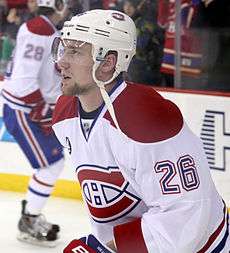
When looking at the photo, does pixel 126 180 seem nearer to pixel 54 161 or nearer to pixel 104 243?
pixel 104 243

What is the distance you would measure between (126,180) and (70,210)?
2.48 m

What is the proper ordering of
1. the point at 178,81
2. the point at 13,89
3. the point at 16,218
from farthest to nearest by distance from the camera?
the point at 178,81 < the point at 16,218 < the point at 13,89

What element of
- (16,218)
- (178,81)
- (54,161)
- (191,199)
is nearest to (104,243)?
(191,199)

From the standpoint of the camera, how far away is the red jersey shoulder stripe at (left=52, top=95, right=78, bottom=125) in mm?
1748

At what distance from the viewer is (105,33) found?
1.63 metres

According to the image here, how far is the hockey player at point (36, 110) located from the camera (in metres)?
3.42

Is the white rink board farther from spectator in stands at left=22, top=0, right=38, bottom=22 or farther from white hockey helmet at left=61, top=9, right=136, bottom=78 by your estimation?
white hockey helmet at left=61, top=9, right=136, bottom=78

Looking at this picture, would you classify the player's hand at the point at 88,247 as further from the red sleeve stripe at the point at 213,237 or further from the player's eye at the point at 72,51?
the player's eye at the point at 72,51

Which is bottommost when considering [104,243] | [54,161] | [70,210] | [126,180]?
[70,210]

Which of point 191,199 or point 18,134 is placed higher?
point 191,199

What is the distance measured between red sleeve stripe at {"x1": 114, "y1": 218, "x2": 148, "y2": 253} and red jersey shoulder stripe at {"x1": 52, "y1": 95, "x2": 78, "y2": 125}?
Result: 0.29 meters

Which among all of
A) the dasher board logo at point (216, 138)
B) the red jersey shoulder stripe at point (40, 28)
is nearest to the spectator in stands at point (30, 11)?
the red jersey shoulder stripe at point (40, 28)

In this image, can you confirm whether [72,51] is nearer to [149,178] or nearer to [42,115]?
[149,178]

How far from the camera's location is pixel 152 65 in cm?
439
